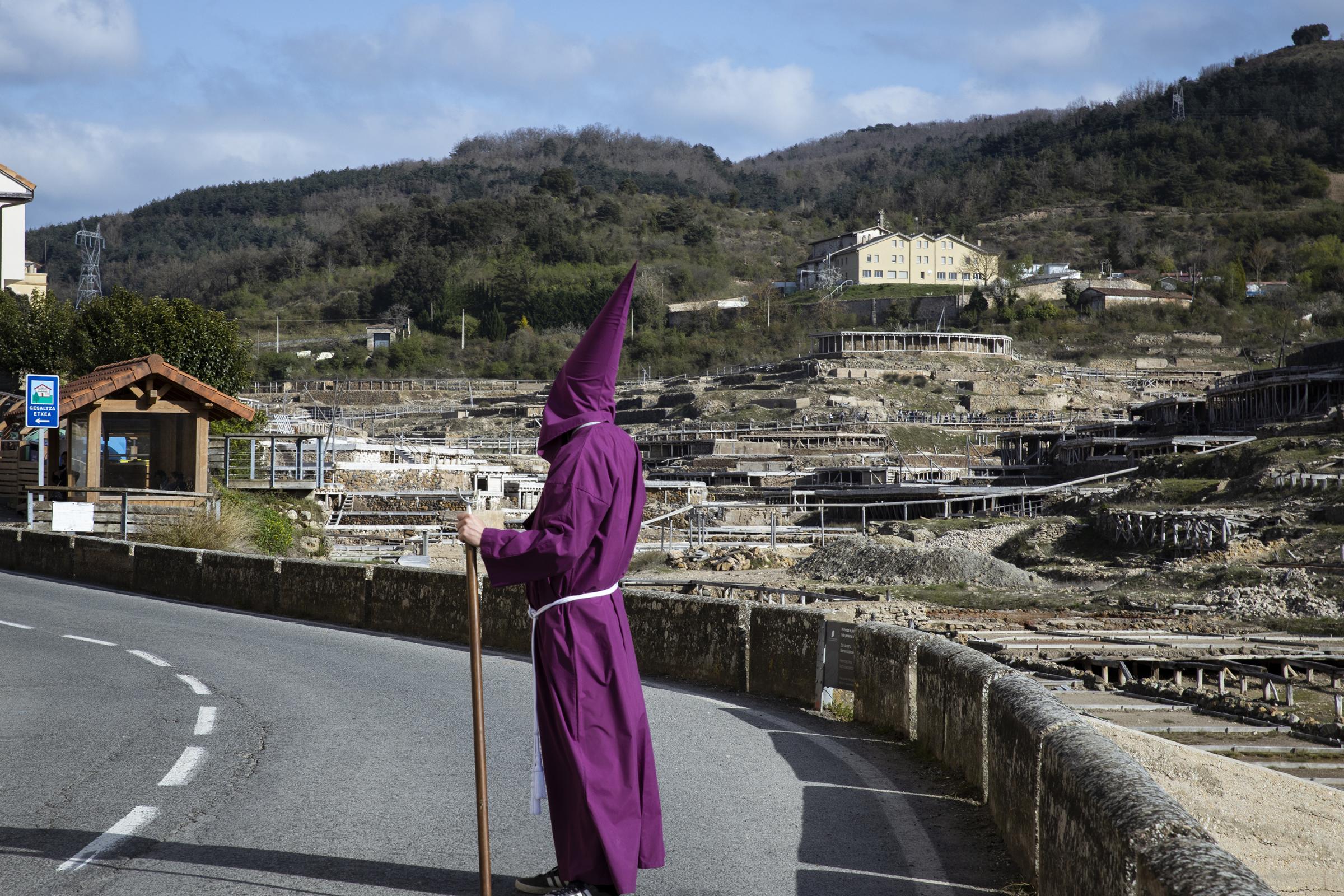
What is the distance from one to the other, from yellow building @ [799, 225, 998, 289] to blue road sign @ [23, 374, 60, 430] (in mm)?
141291

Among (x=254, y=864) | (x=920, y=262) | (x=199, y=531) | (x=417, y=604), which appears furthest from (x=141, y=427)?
(x=920, y=262)

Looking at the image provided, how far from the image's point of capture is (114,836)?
5941 mm

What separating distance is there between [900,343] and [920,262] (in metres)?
47.7

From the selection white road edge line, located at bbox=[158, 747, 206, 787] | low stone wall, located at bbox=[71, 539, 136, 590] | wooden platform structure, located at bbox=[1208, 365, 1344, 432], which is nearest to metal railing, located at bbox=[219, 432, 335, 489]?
low stone wall, located at bbox=[71, 539, 136, 590]

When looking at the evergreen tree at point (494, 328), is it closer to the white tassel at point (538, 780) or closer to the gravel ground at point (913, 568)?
the gravel ground at point (913, 568)

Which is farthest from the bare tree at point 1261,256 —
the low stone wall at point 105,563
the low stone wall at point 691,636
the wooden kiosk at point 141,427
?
the low stone wall at point 691,636

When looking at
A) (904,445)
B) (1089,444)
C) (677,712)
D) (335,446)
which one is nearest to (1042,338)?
(904,445)

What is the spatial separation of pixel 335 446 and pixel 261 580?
1801 inches

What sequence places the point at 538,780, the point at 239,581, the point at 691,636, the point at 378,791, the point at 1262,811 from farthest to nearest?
the point at 239,581
the point at 691,636
the point at 1262,811
the point at 378,791
the point at 538,780

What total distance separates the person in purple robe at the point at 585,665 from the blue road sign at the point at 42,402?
2211cm

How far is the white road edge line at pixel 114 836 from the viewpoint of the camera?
18.1 feet

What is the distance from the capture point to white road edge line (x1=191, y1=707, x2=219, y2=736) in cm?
852

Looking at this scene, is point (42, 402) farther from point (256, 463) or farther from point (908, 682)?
point (908, 682)

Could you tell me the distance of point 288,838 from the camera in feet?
19.5
